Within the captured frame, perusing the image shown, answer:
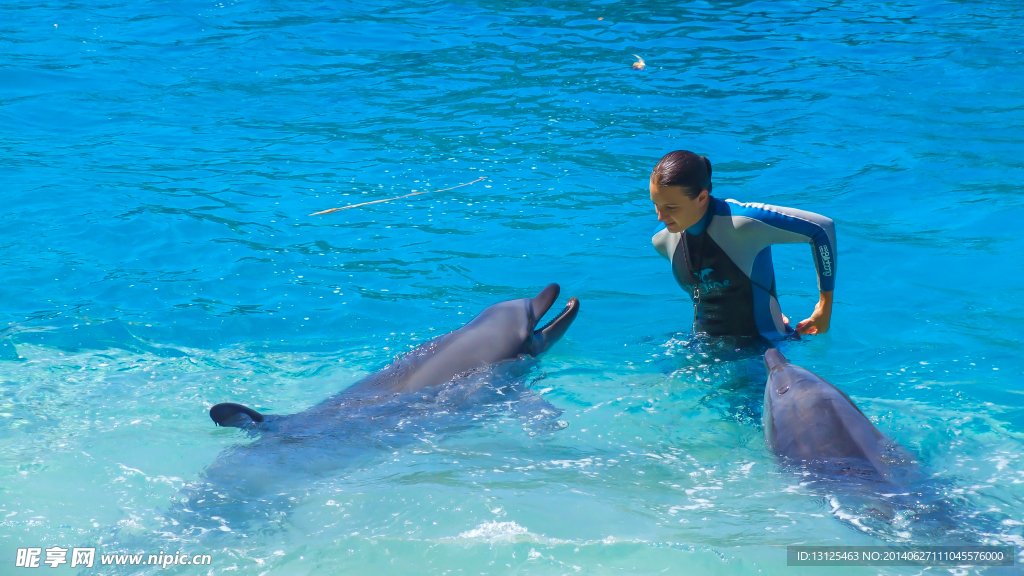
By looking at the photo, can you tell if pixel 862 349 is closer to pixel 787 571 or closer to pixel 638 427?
pixel 638 427

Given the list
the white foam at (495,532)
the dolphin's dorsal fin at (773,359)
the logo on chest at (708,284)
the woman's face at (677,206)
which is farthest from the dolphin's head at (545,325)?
the white foam at (495,532)

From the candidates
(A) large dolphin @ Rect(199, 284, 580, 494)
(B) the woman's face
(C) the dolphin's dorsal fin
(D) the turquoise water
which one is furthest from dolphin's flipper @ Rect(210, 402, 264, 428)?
(C) the dolphin's dorsal fin

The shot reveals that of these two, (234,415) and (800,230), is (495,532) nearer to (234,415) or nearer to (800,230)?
(234,415)

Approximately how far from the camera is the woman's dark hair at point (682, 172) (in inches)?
170

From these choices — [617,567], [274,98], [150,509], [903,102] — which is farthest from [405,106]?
[617,567]

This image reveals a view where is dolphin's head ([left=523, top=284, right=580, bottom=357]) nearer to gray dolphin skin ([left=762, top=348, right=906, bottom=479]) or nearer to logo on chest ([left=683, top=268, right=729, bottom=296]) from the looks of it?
logo on chest ([left=683, top=268, right=729, bottom=296])

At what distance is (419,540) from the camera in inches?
140

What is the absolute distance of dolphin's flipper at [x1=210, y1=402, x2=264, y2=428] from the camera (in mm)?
4254

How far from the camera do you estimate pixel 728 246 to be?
4680 millimetres

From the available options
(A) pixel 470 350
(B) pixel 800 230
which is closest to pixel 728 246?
(B) pixel 800 230

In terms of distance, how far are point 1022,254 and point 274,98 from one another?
27.9 feet

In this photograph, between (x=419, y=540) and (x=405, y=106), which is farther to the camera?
(x=405, y=106)

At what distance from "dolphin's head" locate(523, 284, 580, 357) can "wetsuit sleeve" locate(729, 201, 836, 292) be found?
1432 millimetres

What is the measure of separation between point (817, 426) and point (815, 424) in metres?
0.02
